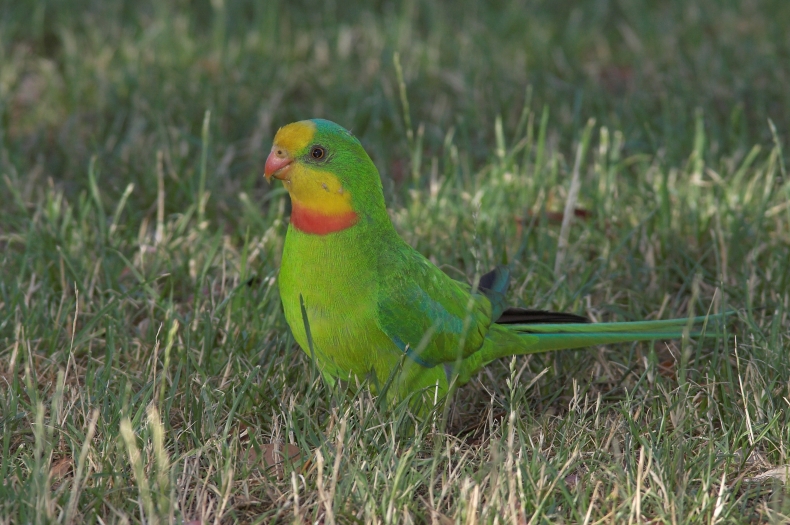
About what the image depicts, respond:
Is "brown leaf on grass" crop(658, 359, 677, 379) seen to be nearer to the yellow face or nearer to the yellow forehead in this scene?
the yellow face

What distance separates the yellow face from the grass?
379 mm

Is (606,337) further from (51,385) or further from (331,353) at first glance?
(51,385)

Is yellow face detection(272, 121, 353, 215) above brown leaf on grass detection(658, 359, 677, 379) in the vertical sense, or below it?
above

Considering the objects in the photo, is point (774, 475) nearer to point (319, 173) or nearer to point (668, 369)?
point (668, 369)

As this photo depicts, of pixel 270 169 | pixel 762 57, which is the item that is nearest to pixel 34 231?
pixel 270 169

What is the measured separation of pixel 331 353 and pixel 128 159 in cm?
199

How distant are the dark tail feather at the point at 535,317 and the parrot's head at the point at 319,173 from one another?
1.72 ft

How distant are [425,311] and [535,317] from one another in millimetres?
333

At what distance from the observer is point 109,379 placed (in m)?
2.68

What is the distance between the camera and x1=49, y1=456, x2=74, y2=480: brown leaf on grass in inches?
90.9

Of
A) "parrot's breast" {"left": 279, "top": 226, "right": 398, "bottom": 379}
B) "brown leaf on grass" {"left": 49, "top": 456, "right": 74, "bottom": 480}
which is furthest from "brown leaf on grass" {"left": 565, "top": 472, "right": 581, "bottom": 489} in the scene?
"brown leaf on grass" {"left": 49, "top": 456, "right": 74, "bottom": 480}

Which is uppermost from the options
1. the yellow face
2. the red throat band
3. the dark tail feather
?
the yellow face

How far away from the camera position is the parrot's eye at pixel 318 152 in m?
2.50

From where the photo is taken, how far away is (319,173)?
250 centimetres
